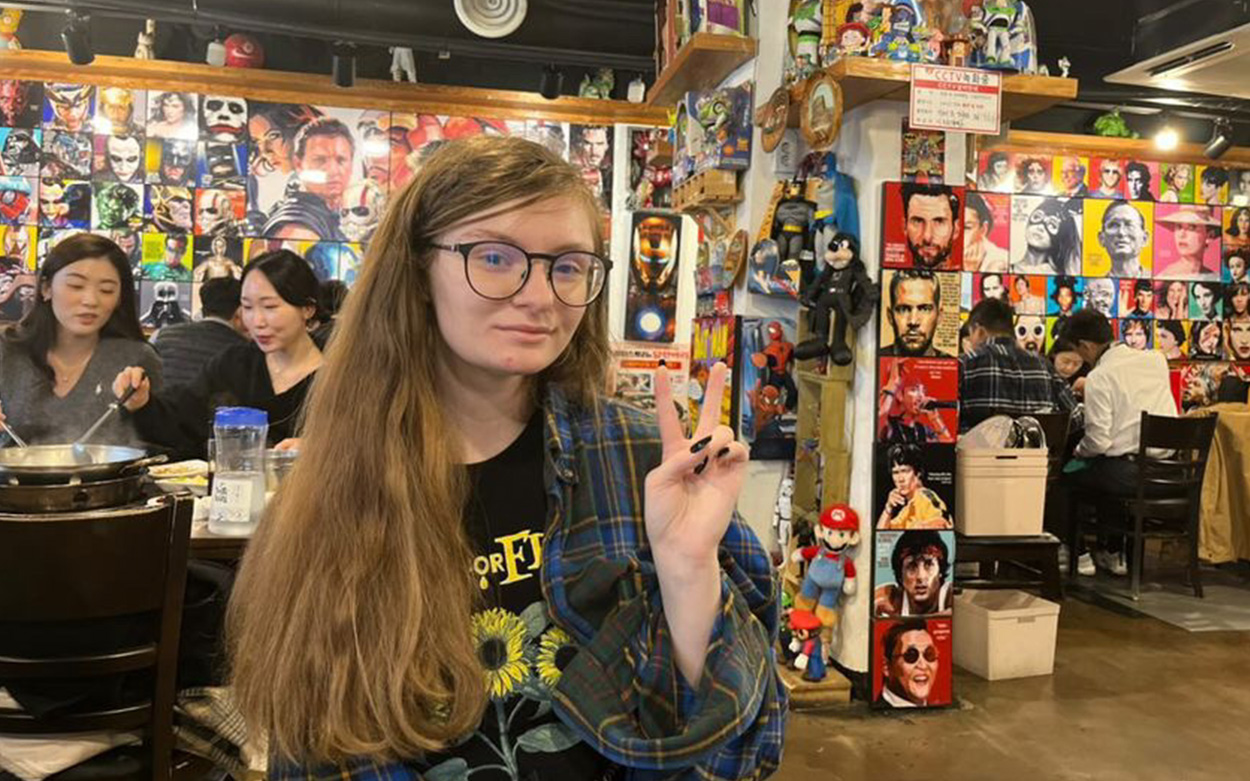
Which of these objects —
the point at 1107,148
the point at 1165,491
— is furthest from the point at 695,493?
the point at 1107,148

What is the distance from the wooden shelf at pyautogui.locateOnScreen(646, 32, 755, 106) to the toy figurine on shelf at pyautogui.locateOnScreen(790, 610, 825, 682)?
2116 mm

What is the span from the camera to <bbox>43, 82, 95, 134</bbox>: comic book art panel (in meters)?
6.15

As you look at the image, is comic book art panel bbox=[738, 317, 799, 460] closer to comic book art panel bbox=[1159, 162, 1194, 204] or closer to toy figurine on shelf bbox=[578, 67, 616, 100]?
toy figurine on shelf bbox=[578, 67, 616, 100]

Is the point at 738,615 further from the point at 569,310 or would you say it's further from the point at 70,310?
the point at 70,310

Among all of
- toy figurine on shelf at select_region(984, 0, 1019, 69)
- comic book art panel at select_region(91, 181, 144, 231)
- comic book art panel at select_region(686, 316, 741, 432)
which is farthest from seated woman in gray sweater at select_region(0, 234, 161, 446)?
comic book art panel at select_region(91, 181, 144, 231)

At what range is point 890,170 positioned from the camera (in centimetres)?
346

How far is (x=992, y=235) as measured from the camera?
767cm

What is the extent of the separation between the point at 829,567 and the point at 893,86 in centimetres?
166

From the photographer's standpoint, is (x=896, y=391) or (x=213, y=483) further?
(x=896, y=391)

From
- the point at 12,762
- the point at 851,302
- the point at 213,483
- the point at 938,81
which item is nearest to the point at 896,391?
the point at 851,302

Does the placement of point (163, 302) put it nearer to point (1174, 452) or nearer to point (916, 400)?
point (916, 400)

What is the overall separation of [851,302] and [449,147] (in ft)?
8.09

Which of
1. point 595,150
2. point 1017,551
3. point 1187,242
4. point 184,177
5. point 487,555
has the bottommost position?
point 1017,551

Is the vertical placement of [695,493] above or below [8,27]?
below
